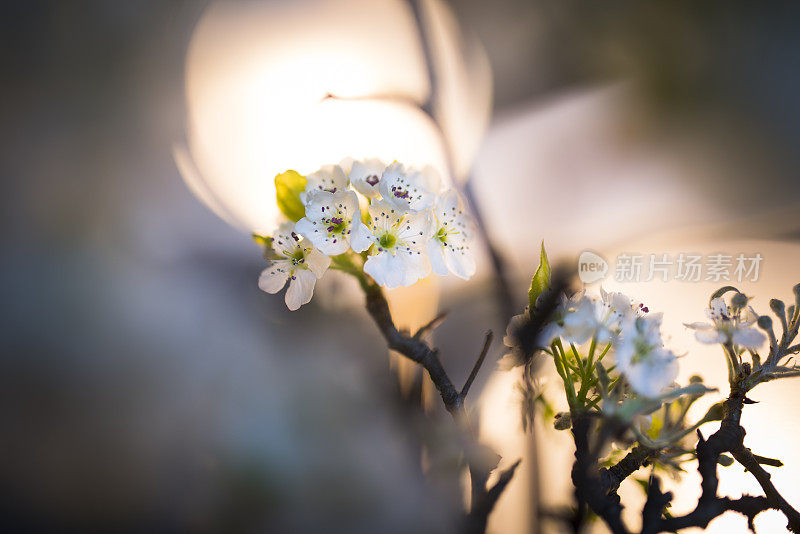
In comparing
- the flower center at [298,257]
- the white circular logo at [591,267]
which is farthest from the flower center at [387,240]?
the white circular logo at [591,267]

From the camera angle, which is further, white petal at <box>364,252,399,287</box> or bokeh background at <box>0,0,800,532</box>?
→ bokeh background at <box>0,0,800,532</box>

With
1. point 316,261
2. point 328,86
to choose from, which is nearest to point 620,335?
point 316,261

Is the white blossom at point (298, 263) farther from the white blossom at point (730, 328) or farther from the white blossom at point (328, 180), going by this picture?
the white blossom at point (730, 328)

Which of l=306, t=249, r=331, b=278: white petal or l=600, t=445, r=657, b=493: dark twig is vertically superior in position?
l=306, t=249, r=331, b=278: white petal

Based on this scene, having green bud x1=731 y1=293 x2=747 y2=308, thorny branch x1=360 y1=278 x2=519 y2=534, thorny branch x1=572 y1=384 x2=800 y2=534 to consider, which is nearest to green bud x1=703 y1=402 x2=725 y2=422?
thorny branch x1=572 y1=384 x2=800 y2=534

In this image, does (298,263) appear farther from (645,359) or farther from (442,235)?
(645,359)

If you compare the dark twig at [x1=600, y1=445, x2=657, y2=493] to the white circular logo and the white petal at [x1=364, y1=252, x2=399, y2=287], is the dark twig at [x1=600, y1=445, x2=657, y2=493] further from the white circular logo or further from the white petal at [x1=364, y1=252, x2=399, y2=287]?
the white petal at [x1=364, y1=252, x2=399, y2=287]

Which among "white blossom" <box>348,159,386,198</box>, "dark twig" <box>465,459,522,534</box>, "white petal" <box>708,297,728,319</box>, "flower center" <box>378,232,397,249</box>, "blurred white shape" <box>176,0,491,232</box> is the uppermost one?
"blurred white shape" <box>176,0,491,232</box>
